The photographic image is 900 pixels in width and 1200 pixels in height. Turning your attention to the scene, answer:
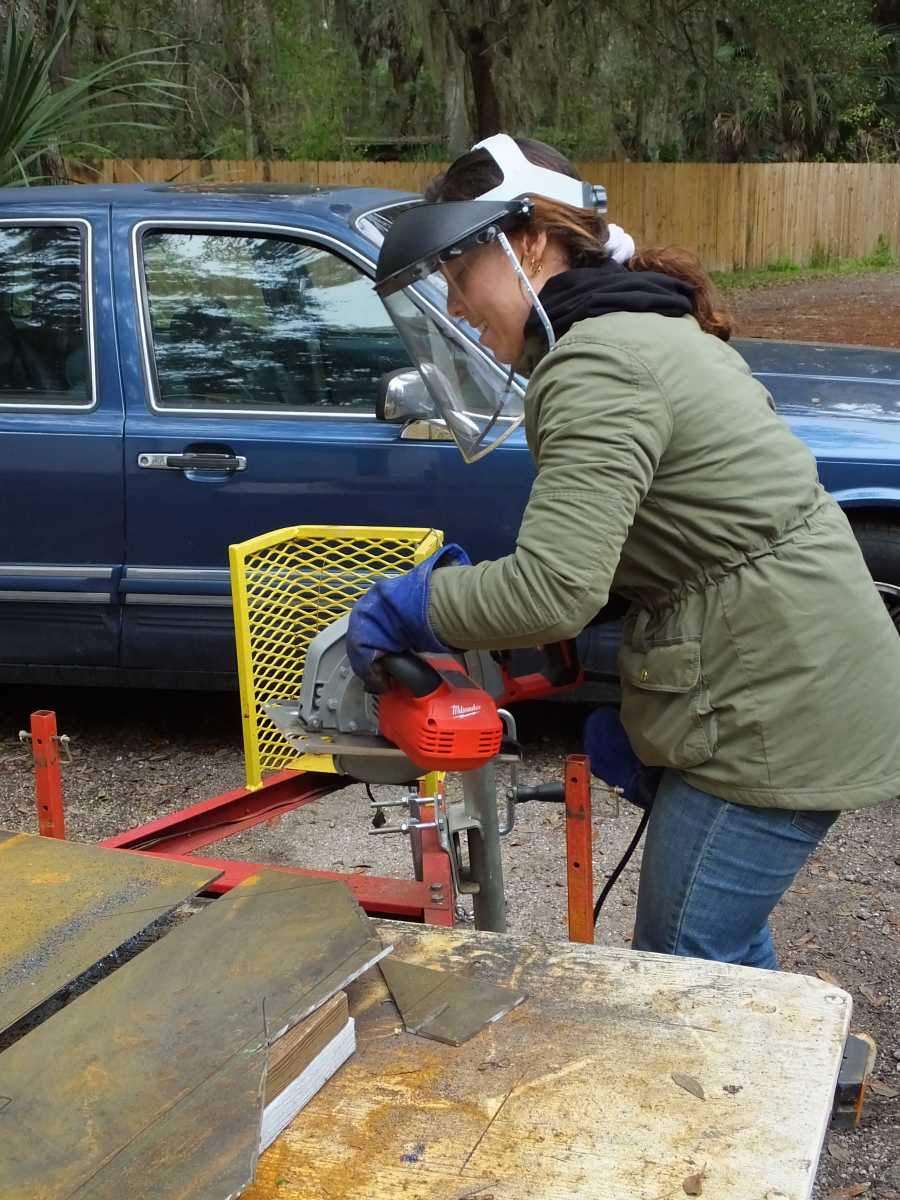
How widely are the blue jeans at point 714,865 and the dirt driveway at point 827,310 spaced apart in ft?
41.8

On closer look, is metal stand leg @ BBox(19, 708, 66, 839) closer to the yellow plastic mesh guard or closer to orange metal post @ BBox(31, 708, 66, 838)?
orange metal post @ BBox(31, 708, 66, 838)

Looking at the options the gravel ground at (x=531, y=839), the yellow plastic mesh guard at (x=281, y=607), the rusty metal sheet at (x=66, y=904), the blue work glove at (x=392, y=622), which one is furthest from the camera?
the gravel ground at (x=531, y=839)

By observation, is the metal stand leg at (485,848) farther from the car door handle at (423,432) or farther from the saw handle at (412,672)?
the car door handle at (423,432)

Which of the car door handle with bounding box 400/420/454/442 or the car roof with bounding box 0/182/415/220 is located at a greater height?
the car roof with bounding box 0/182/415/220

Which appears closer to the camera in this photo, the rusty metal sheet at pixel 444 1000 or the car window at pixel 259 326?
the rusty metal sheet at pixel 444 1000

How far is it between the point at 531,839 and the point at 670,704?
232 cm

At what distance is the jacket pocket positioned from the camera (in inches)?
81.4

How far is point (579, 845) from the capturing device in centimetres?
234

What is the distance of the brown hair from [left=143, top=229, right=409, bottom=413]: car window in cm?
236

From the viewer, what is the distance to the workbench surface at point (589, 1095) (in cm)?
142

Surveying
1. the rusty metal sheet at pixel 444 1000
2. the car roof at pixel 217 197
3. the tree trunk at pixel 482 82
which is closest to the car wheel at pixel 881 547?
the car roof at pixel 217 197

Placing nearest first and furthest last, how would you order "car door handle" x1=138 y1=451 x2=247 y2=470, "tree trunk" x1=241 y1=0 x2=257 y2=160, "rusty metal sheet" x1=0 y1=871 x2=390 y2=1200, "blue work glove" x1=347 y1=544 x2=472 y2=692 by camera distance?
"rusty metal sheet" x1=0 y1=871 x2=390 y2=1200, "blue work glove" x1=347 y1=544 x2=472 y2=692, "car door handle" x1=138 y1=451 x2=247 y2=470, "tree trunk" x1=241 y1=0 x2=257 y2=160

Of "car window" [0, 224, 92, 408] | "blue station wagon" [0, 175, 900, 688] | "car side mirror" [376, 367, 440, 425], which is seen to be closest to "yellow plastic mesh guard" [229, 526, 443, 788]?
"car side mirror" [376, 367, 440, 425]

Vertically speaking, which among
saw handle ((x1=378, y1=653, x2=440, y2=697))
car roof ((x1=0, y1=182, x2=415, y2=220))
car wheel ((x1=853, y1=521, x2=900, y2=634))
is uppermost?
car roof ((x1=0, y1=182, x2=415, y2=220))
